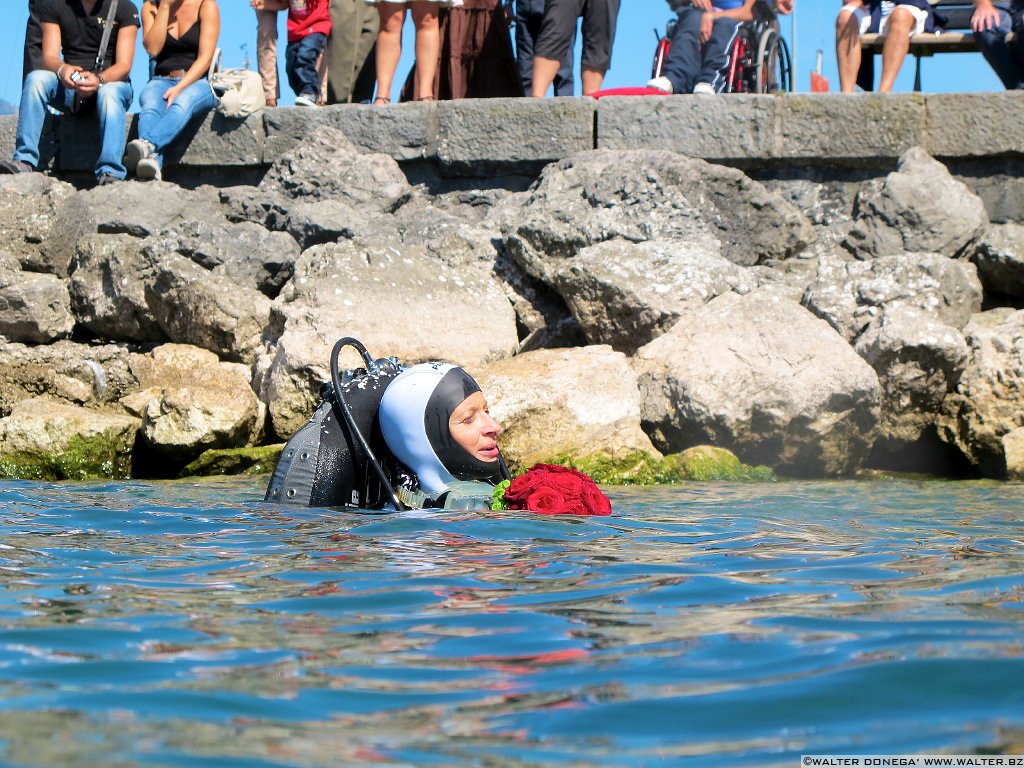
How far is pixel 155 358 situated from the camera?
9688mm

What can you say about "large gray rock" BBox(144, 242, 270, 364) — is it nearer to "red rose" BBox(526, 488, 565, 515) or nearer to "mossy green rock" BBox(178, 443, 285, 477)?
"mossy green rock" BBox(178, 443, 285, 477)

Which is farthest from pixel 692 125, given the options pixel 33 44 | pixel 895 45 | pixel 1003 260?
pixel 33 44

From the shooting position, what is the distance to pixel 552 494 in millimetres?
5109

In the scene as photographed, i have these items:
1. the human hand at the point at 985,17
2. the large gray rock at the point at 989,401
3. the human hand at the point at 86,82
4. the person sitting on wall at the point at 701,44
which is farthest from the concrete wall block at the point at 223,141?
the large gray rock at the point at 989,401

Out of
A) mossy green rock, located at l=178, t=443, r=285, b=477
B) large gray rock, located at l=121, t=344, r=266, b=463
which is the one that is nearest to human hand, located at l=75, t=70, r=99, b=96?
large gray rock, located at l=121, t=344, r=266, b=463

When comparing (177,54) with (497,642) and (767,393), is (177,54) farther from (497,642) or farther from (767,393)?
(497,642)

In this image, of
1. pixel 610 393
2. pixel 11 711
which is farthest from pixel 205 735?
pixel 610 393

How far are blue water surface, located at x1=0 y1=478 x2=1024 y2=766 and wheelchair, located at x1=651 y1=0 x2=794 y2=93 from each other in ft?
23.6

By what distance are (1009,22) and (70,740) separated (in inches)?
390

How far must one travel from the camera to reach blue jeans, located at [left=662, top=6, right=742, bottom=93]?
10.9 meters

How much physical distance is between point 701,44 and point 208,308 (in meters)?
4.67

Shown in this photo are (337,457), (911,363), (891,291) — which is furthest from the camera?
(891,291)

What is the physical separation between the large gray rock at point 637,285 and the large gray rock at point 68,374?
10.7 ft

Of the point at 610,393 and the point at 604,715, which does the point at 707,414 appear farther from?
the point at 604,715
